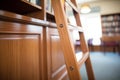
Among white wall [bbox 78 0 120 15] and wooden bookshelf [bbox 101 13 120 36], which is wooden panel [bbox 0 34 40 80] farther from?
white wall [bbox 78 0 120 15]

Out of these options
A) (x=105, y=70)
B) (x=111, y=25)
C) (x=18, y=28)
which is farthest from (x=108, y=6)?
(x=18, y=28)

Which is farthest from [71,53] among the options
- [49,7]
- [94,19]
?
[94,19]

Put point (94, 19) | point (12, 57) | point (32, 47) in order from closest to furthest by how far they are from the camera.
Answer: point (12, 57) < point (32, 47) < point (94, 19)

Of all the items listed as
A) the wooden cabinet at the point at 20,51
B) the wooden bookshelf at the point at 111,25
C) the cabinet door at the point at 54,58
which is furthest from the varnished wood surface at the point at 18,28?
the wooden bookshelf at the point at 111,25

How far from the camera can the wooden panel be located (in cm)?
51

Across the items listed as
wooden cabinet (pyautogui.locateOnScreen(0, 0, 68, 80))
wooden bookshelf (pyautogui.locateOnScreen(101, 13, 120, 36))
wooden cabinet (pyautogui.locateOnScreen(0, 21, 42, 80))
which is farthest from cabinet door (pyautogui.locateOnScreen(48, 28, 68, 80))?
wooden bookshelf (pyautogui.locateOnScreen(101, 13, 120, 36))

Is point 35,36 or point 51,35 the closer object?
point 35,36

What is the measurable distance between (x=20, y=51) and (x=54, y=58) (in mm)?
376

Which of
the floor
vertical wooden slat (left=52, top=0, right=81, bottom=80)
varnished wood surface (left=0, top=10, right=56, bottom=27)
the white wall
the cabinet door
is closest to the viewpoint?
varnished wood surface (left=0, top=10, right=56, bottom=27)

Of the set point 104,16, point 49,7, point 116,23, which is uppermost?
point 104,16

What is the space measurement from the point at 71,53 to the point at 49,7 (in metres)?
0.70

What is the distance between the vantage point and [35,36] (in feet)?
2.33

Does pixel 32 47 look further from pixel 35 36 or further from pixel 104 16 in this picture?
pixel 104 16

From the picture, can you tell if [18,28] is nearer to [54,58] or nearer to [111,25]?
[54,58]
